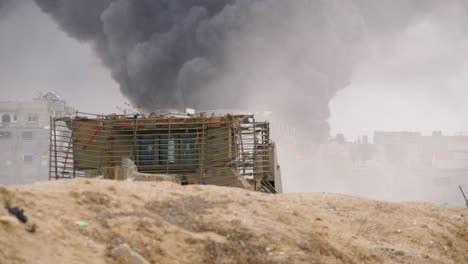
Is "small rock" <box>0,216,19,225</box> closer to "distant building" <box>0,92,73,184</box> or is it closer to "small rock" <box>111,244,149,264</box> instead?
"small rock" <box>111,244,149,264</box>

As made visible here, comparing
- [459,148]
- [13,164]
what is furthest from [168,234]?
[459,148]

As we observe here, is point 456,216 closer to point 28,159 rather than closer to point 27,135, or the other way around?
point 28,159

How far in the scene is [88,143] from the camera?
16.7 m

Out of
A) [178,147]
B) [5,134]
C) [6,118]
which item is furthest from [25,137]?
[178,147]

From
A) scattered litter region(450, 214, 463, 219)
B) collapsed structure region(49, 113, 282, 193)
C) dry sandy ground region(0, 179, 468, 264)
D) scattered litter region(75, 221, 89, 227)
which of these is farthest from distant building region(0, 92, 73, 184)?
scattered litter region(75, 221, 89, 227)

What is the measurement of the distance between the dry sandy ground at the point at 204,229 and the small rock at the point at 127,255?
0.23 ft

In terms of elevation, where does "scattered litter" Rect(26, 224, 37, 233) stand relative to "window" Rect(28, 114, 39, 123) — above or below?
below

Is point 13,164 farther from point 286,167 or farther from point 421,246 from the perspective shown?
point 421,246

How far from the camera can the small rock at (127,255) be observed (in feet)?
16.4

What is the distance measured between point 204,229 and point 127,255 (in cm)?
112

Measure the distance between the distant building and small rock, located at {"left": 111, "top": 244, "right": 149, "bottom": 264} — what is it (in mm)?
47837

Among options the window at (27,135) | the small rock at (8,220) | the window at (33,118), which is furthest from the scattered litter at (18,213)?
the window at (33,118)

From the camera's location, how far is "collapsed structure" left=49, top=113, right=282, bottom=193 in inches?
630

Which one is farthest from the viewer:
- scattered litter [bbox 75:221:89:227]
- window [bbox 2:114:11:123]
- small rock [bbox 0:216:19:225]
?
window [bbox 2:114:11:123]
